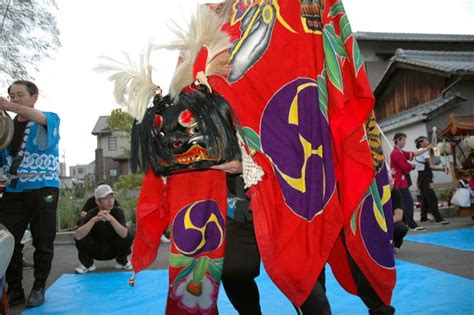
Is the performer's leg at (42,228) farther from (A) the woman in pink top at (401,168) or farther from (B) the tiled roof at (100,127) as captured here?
(B) the tiled roof at (100,127)

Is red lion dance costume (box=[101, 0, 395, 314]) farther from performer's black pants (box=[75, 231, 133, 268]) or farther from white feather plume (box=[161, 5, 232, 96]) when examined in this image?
performer's black pants (box=[75, 231, 133, 268])

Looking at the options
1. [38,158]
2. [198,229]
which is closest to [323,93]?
[198,229]

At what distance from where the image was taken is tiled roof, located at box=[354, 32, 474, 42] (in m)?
19.2

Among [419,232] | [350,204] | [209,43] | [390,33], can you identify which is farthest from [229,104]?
[390,33]

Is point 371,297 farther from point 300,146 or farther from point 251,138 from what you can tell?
point 251,138

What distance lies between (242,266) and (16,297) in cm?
259

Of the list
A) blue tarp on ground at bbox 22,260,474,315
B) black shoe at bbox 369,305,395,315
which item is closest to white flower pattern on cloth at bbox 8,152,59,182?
blue tarp on ground at bbox 22,260,474,315

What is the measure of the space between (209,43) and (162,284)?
9.88ft

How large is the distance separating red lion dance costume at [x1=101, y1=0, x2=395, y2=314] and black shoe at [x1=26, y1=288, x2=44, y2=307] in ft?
6.60

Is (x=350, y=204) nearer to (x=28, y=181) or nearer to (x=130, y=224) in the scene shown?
(x=28, y=181)

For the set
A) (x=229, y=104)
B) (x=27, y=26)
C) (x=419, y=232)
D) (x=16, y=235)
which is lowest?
(x=419, y=232)

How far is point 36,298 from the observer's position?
11.5 feet

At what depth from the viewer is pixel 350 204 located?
1.83m

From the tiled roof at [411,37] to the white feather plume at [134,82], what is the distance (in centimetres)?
1805
